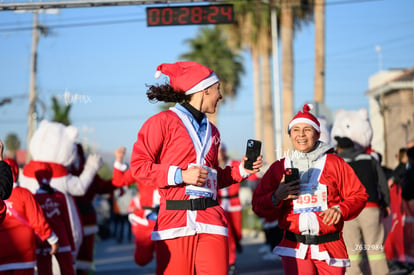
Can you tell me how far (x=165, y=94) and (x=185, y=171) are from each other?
77 cm

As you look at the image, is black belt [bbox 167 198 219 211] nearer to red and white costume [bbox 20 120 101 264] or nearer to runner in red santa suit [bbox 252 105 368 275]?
runner in red santa suit [bbox 252 105 368 275]

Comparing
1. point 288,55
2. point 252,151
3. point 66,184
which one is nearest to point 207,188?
point 252,151

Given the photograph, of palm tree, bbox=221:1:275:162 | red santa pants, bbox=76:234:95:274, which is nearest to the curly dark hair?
red santa pants, bbox=76:234:95:274

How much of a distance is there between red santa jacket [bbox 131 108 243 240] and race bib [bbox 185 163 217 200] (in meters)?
0.04

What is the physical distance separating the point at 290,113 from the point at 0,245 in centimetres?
2038

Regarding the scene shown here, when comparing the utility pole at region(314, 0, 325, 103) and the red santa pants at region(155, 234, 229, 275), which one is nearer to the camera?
the red santa pants at region(155, 234, 229, 275)

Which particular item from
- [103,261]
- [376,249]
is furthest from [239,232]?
[376,249]

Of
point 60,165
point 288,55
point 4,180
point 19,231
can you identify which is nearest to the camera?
point 4,180

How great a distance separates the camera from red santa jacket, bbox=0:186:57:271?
7566 millimetres

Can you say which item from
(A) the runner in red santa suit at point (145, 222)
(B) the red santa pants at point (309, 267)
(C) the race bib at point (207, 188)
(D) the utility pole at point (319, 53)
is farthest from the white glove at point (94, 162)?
(D) the utility pole at point (319, 53)

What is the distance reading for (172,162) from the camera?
217 inches

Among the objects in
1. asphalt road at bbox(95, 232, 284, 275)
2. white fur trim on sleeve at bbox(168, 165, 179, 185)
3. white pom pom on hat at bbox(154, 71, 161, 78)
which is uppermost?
white pom pom on hat at bbox(154, 71, 161, 78)

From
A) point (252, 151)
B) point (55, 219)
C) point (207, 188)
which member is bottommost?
point (55, 219)

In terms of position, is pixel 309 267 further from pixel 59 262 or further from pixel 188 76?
pixel 59 262
